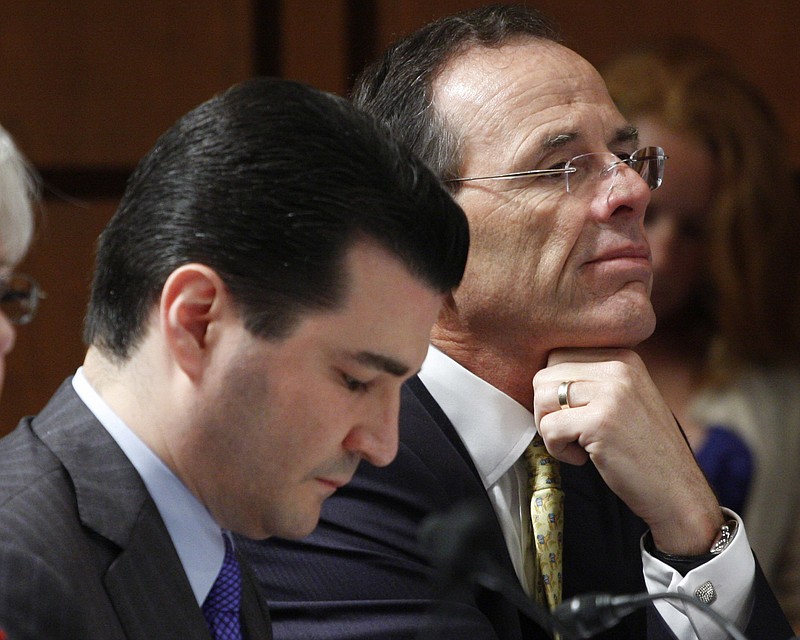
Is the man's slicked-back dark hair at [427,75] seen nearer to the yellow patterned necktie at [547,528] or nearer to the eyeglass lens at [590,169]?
the eyeglass lens at [590,169]

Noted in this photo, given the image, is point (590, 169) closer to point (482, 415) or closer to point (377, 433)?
point (482, 415)

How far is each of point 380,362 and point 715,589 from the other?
0.69 metres

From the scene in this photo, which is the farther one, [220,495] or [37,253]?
[37,253]

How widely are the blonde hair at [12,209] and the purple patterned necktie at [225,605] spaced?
440 millimetres

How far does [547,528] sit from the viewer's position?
182cm

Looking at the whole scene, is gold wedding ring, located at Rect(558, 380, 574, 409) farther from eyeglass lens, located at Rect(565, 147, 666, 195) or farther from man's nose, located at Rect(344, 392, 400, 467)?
man's nose, located at Rect(344, 392, 400, 467)

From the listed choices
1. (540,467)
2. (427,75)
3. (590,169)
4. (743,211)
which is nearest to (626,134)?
(590,169)

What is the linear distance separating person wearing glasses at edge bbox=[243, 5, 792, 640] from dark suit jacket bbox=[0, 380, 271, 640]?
41 centimetres

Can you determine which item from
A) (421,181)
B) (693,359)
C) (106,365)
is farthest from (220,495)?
(693,359)

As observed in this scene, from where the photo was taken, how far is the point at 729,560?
1770 mm

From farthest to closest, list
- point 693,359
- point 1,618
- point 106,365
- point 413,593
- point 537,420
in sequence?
point 693,359 → point 537,420 → point 413,593 → point 106,365 → point 1,618

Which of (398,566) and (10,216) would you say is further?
(398,566)

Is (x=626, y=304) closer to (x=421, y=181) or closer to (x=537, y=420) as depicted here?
(x=537, y=420)

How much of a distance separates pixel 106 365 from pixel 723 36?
9.52 feet
